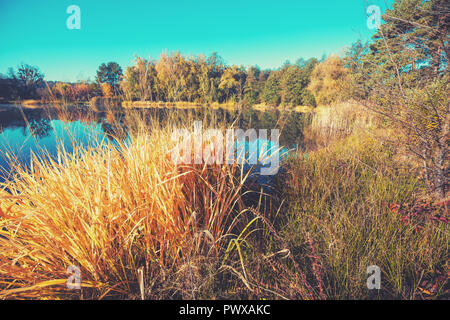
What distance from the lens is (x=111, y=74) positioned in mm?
2523

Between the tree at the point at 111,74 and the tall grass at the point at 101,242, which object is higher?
the tree at the point at 111,74

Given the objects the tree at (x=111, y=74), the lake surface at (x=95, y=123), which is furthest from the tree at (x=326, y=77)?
the tree at (x=111, y=74)

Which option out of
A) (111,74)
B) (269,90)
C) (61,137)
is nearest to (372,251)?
(61,137)

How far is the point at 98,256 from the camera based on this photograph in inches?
44.6

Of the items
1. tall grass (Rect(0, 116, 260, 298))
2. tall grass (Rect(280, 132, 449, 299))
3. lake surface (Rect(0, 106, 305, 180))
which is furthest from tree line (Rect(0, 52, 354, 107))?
tall grass (Rect(280, 132, 449, 299))

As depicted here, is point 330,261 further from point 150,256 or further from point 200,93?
point 200,93

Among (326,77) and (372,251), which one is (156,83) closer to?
(372,251)

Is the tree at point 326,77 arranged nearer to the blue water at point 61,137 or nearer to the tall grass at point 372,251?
the tall grass at point 372,251

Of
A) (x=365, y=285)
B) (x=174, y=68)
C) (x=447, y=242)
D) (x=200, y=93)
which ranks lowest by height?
(x=365, y=285)

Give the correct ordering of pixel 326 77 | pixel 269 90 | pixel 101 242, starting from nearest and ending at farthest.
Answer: pixel 101 242, pixel 269 90, pixel 326 77

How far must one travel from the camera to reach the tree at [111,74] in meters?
2.38

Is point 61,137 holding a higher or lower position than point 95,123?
lower

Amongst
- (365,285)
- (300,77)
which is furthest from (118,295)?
(300,77)
